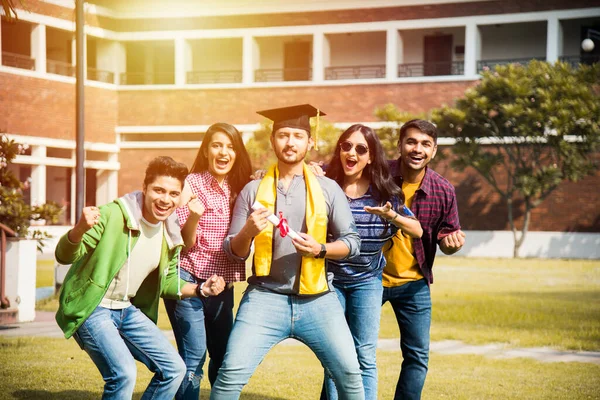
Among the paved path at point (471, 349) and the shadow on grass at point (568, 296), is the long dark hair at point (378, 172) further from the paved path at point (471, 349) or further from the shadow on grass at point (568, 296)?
the shadow on grass at point (568, 296)

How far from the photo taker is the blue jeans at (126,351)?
5.16 metres

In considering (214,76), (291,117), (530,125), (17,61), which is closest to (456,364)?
(291,117)

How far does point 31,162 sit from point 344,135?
2750 cm

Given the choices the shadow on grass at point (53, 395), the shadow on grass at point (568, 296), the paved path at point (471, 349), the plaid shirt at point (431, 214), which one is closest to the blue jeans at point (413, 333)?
the plaid shirt at point (431, 214)

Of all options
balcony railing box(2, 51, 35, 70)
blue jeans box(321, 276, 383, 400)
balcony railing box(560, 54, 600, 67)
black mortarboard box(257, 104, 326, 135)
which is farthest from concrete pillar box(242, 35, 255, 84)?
black mortarboard box(257, 104, 326, 135)

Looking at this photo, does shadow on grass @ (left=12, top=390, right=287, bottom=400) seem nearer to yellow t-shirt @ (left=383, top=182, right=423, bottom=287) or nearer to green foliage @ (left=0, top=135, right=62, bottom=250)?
yellow t-shirt @ (left=383, top=182, right=423, bottom=287)

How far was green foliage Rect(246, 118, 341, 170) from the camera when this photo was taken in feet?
107

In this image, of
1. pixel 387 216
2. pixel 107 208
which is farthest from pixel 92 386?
pixel 387 216

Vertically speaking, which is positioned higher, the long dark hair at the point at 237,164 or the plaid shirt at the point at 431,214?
the long dark hair at the point at 237,164

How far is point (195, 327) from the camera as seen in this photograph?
6.02 metres

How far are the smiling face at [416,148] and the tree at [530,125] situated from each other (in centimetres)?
2393

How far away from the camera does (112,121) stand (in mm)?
36281

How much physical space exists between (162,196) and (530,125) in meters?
26.5

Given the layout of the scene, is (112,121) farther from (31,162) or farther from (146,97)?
(31,162)
